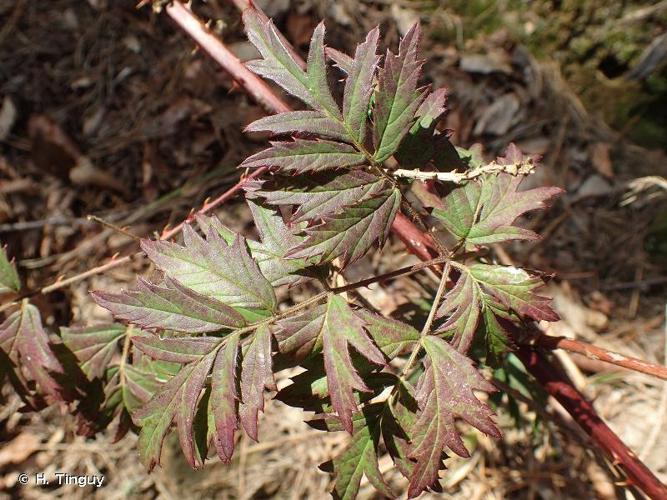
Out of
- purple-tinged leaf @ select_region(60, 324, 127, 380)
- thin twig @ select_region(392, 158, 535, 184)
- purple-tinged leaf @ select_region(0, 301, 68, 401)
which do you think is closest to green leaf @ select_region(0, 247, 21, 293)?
purple-tinged leaf @ select_region(0, 301, 68, 401)

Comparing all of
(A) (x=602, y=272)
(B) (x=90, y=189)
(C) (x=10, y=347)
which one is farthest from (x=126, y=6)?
(A) (x=602, y=272)

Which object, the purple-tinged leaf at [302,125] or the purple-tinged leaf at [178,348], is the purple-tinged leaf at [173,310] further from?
the purple-tinged leaf at [302,125]

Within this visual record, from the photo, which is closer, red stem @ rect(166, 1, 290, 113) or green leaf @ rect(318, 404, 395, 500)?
green leaf @ rect(318, 404, 395, 500)

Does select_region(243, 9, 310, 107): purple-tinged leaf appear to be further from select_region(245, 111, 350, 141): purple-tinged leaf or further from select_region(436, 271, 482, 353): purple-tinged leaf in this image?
select_region(436, 271, 482, 353): purple-tinged leaf

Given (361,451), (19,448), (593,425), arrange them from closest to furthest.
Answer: (361,451) < (593,425) < (19,448)

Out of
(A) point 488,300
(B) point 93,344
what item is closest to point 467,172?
(A) point 488,300

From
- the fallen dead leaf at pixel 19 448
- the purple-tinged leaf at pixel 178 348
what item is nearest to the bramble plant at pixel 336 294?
the purple-tinged leaf at pixel 178 348

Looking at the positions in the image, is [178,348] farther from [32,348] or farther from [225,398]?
[32,348]
